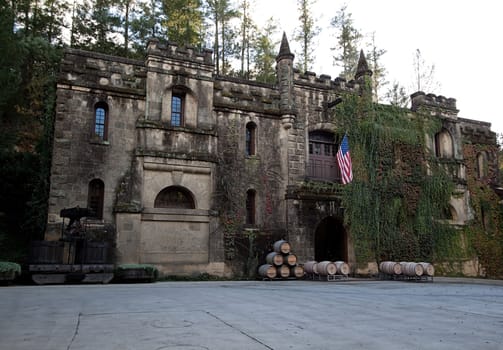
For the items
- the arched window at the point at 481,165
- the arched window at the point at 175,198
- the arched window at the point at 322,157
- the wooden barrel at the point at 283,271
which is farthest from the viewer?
the arched window at the point at 481,165

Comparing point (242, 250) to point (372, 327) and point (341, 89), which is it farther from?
point (372, 327)

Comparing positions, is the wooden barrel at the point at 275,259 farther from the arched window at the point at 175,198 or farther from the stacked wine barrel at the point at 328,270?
the arched window at the point at 175,198

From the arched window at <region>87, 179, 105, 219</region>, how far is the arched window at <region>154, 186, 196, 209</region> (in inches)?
87.8

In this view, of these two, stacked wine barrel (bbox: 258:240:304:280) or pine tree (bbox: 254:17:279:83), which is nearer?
stacked wine barrel (bbox: 258:240:304:280)

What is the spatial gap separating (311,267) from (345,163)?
524 cm

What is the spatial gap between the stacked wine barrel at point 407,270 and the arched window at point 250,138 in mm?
8032

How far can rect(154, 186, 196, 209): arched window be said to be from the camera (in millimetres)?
18359

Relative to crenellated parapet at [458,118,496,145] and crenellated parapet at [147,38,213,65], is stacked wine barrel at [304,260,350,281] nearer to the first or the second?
crenellated parapet at [147,38,213,65]

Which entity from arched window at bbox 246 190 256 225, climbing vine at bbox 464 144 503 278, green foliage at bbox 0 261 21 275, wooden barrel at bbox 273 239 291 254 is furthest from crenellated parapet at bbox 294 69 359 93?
green foliage at bbox 0 261 21 275

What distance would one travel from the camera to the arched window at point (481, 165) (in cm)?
2605

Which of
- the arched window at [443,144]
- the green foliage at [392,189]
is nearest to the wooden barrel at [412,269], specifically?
the green foliage at [392,189]

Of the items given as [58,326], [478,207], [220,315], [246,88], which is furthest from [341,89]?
[58,326]

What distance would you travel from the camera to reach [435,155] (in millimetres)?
24719

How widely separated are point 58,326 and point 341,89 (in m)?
19.4
